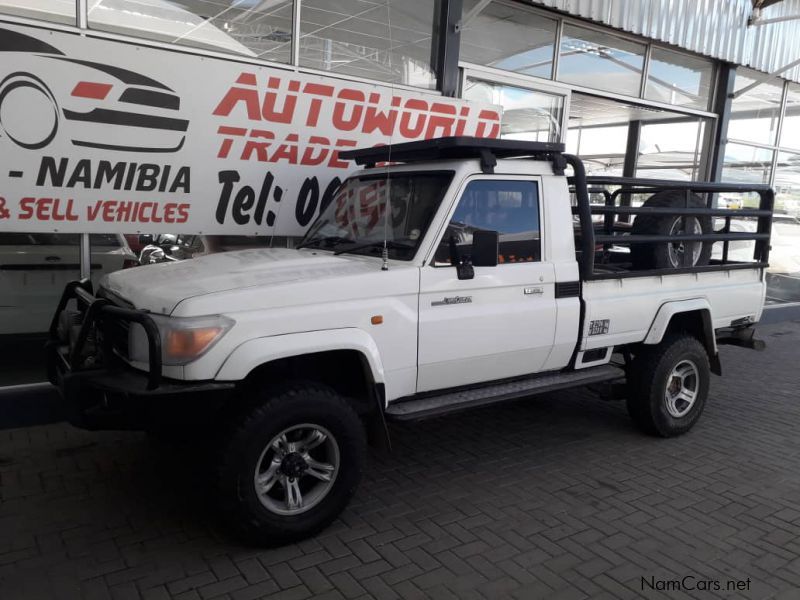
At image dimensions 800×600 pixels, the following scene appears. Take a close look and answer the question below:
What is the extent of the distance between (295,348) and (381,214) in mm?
1312

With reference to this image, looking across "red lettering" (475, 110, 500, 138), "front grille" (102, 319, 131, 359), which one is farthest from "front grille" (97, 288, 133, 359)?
"red lettering" (475, 110, 500, 138)

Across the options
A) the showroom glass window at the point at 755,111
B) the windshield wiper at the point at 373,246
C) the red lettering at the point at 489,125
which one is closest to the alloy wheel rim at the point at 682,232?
the windshield wiper at the point at 373,246

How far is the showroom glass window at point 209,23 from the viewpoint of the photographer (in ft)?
17.6

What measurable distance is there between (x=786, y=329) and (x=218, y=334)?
10700 mm

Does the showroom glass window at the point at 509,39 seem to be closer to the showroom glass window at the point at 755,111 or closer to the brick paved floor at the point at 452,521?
the showroom glass window at the point at 755,111

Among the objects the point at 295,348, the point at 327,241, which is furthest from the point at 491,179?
the point at 295,348

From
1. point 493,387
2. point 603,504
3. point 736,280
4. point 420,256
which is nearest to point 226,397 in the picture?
point 420,256

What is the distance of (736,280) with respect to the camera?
5.57 m

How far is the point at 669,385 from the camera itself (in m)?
5.25

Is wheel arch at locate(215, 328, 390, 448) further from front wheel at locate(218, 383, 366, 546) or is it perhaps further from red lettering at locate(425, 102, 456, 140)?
red lettering at locate(425, 102, 456, 140)

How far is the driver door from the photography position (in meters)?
3.86

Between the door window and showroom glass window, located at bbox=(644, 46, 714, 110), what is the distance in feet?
21.5

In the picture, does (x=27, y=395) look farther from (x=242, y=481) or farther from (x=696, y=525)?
(x=696, y=525)

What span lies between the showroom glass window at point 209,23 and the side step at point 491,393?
12.8ft
